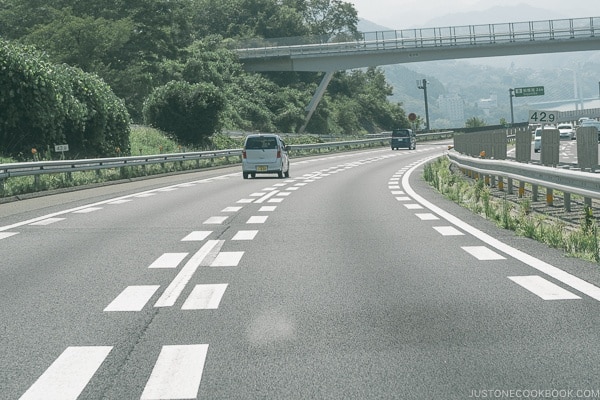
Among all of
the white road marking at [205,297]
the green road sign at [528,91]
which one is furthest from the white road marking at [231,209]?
the green road sign at [528,91]

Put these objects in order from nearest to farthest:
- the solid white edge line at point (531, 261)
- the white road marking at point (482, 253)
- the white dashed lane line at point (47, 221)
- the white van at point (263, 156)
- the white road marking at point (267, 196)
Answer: the solid white edge line at point (531, 261), the white road marking at point (482, 253), the white dashed lane line at point (47, 221), the white road marking at point (267, 196), the white van at point (263, 156)

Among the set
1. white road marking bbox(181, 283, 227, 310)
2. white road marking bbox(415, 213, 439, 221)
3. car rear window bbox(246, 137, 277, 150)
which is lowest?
white road marking bbox(415, 213, 439, 221)

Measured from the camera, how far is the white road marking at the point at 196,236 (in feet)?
40.2

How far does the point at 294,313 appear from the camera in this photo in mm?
7070

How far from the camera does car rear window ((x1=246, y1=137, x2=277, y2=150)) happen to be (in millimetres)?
31531

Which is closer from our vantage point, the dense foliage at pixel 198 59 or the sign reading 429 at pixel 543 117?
the sign reading 429 at pixel 543 117

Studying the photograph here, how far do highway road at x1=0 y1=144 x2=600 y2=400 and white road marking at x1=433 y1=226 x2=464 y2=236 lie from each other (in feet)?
0.09

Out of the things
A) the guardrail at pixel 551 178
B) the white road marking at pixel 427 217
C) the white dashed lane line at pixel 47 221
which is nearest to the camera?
the guardrail at pixel 551 178

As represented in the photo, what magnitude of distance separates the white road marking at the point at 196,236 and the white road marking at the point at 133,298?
3854mm

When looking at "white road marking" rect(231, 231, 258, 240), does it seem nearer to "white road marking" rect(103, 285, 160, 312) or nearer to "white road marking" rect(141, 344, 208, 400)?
"white road marking" rect(103, 285, 160, 312)

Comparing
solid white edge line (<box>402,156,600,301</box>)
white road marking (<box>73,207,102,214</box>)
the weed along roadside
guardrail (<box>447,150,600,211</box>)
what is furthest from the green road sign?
solid white edge line (<box>402,156,600,301</box>)

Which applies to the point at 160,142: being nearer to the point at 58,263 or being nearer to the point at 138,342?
the point at 58,263

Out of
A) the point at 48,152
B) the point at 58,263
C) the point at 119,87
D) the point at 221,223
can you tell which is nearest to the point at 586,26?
the point at 119,87

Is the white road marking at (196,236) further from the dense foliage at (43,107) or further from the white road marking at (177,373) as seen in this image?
the dense foliage at (43,107)
